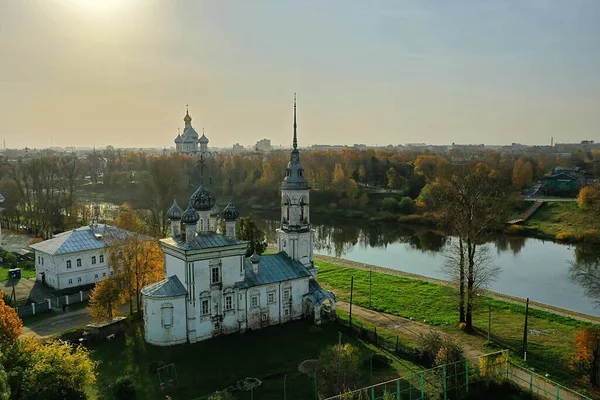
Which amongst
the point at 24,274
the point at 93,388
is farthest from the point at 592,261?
the point at 24,274

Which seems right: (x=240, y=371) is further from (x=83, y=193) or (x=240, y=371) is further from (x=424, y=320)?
(x=83, y=193)

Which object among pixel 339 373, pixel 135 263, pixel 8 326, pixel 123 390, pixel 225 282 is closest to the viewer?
pixel 339 373

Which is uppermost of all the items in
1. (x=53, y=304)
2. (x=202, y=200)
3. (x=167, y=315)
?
(x=202, y=200)

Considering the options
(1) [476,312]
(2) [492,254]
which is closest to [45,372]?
(1) [476,312]

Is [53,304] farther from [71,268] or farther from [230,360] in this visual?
[230,360]

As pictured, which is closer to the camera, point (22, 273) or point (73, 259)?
point (73, 259)

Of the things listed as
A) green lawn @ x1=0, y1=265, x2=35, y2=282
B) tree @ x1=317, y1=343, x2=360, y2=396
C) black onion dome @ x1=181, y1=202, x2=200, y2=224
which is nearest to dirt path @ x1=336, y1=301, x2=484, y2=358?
tree @ x1=317, y1=343, x2=360, y2=396

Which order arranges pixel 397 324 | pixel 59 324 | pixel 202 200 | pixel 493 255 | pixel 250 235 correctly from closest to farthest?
pixel 202 200 → pixel 59 324 → pixel 397 324 → pixel 250 235 → pixel 493 255

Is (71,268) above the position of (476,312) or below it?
A: above

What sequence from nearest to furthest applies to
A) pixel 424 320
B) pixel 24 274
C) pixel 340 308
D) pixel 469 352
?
pixel 469 352
pixel 424 320
pixel 340 308
pixel 24 274
